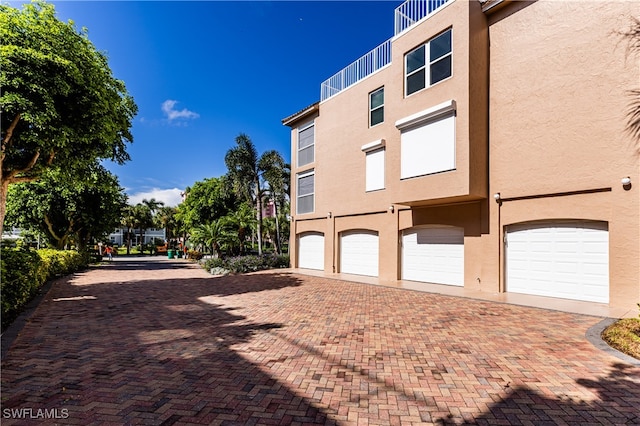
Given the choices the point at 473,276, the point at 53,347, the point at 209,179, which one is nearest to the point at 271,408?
the point at 53,347

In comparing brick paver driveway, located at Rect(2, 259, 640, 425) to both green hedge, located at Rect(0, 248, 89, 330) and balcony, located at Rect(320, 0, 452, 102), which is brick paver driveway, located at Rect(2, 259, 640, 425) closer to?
green hedge, located at Rect(0, 248, 89, 330)

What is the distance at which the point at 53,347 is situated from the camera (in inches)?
213

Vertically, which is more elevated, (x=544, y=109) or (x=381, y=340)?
(x=544, y=109)

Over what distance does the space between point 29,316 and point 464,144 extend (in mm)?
12863

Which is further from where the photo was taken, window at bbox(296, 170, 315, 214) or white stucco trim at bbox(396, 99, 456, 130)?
window at bbox(296, 170, 315, 214)

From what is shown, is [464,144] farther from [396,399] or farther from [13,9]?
[13,9]

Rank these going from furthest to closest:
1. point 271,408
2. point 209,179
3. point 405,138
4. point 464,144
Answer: point 209,179, point 405,138, point 464,144, point 271,408

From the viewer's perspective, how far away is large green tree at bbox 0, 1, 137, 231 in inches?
292

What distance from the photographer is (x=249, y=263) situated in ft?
61.0

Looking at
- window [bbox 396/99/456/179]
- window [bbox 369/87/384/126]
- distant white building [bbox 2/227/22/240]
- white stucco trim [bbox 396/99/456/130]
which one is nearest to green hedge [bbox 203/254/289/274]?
window [bbox 369/87/384/126]

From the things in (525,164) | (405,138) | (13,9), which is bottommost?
(525,164)

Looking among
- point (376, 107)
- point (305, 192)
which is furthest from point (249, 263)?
point (376, 107)

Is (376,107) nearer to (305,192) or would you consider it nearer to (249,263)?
(305,192)

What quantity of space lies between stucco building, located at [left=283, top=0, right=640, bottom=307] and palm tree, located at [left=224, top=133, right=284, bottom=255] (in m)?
10.5
